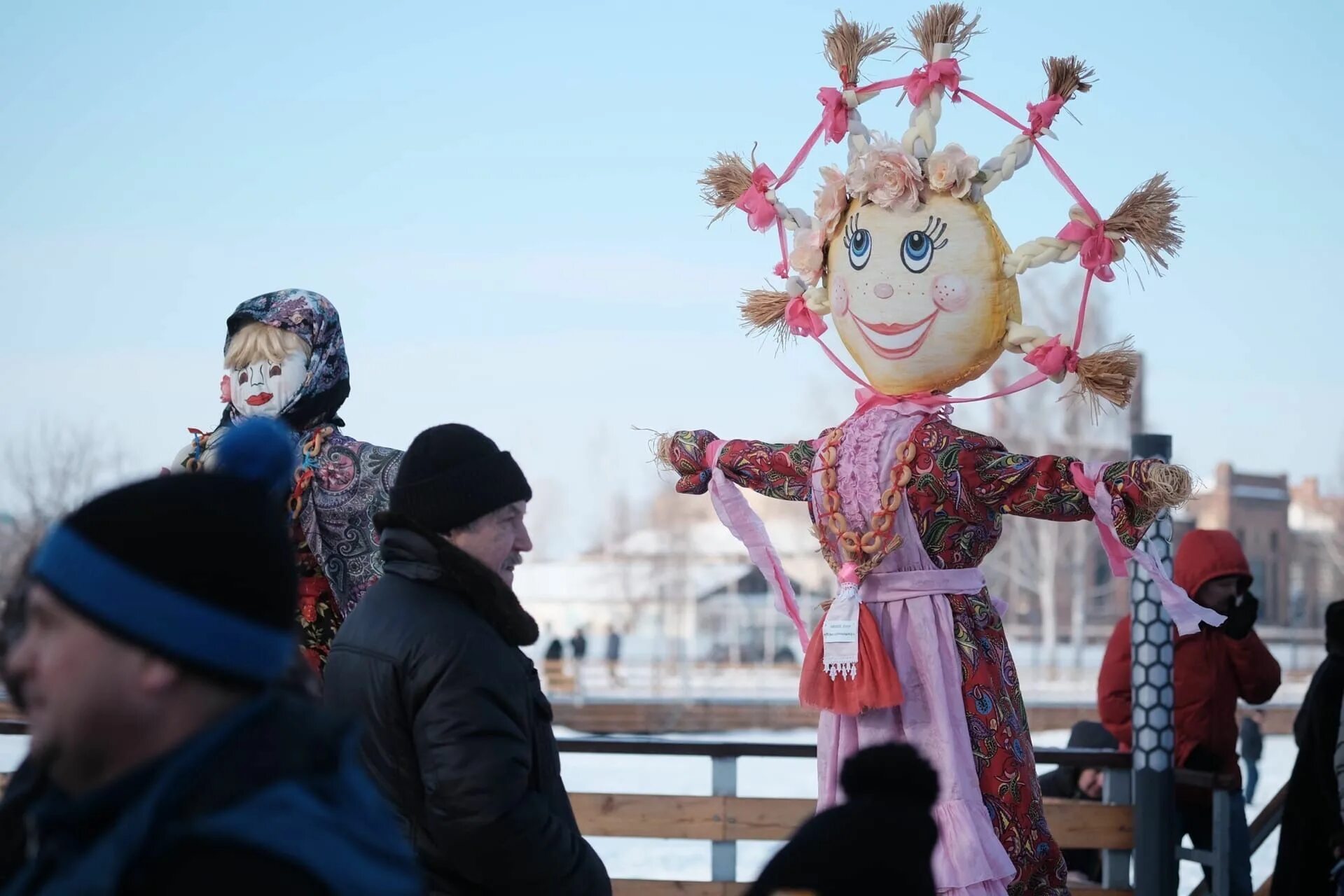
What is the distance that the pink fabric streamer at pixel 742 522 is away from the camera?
14.5 ft

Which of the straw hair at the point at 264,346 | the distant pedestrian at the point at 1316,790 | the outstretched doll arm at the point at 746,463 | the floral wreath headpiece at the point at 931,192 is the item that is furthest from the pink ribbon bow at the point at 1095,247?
the straw hair at the point at 264,346

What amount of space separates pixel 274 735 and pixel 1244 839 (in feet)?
15.6

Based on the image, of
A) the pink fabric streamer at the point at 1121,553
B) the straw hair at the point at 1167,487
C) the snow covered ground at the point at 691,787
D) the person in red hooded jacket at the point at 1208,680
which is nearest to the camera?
the straw hair at the point at 1167,487

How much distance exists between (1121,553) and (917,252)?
0.98 metres

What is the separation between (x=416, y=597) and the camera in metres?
2.56

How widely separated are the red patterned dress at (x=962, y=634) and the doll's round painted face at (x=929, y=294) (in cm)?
17

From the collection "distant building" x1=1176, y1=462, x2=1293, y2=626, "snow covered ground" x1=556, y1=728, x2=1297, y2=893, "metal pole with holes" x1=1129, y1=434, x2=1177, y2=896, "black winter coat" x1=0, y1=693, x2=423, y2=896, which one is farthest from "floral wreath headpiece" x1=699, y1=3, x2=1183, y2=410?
"distant building" x1=1176, y1=462, x2=1293, y2=626

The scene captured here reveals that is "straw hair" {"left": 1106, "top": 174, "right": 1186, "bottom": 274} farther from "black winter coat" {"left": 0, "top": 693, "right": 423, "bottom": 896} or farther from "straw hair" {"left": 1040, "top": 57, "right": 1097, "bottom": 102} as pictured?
"black winter coat" {"left": 0, "top": 693, "right": 423, "bottom": 896}

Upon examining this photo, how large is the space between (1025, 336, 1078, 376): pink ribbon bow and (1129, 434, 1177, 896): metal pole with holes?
121 cm

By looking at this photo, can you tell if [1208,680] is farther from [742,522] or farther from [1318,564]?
[1318,564]

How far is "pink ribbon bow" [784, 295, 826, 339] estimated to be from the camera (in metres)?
4.48

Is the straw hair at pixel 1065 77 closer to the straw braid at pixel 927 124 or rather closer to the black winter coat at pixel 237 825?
the straw braid at pixel 927 124

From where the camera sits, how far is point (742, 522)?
445cm

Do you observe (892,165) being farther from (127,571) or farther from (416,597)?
(127,571)
